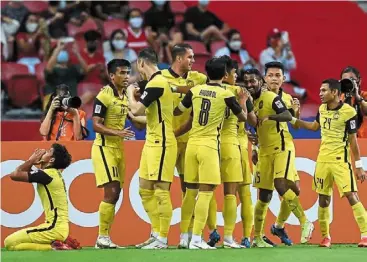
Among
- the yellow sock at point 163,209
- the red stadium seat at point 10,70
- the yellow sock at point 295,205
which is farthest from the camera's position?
the red stadium seat at point 10,70

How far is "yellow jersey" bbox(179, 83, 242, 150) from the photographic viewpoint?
10648mm

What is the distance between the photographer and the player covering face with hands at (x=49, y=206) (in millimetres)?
11305

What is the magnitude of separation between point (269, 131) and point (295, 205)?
953mm

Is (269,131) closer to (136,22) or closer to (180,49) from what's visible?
(180,49)

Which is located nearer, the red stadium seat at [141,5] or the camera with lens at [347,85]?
the camera with lens at [347,85]

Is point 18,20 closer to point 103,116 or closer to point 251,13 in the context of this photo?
point 251,13

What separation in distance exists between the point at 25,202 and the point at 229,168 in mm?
3275

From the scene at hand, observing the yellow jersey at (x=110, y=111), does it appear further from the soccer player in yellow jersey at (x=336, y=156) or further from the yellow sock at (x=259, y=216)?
the soccer player in yellow jersey at (x=336, y=156)

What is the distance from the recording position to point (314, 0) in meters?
19.0

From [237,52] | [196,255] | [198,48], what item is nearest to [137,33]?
[198,48]

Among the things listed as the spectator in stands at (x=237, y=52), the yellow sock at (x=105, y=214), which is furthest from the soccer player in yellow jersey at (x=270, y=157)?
the spectator in stands at (x=237, y=52)

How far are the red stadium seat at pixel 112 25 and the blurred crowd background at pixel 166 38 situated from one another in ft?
0.06

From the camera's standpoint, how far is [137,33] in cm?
1852

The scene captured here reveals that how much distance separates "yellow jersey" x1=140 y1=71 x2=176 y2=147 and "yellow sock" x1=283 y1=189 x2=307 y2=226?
172 centimetres
